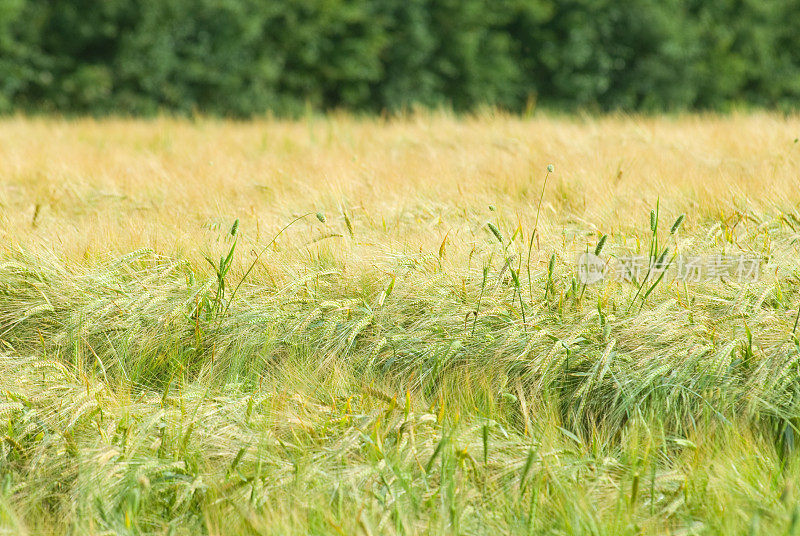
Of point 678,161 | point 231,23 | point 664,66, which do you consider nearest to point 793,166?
point 678,161

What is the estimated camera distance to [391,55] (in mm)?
9469

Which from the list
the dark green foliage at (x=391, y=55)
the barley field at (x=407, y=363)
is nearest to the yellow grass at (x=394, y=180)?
the barley field at (x=407, y=363)

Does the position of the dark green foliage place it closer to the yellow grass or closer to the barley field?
the yellow grass

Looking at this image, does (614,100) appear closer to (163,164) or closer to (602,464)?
(163,164)

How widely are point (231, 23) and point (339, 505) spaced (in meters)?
7.32

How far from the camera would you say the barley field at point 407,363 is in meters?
1.94

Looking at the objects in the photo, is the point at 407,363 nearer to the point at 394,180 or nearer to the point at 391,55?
the point at 394,180

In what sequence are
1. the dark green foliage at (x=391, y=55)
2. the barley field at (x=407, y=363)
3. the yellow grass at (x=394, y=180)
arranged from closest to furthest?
1. the barley field at (x=407, y=363)
2. the yellow grass at (x=394, y=180)
3. the dark green foliage at (x=391, y=55)

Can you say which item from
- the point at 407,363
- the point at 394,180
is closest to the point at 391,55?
the point at 394,180

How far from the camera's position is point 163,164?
4648 millimetres

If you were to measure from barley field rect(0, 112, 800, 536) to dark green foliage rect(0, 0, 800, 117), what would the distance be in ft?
16.7

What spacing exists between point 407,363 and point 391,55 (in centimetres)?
746

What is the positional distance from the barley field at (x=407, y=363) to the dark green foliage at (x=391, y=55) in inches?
200

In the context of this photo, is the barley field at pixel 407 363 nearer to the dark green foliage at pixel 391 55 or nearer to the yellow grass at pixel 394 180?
the yellow grass at pixel 394 180
